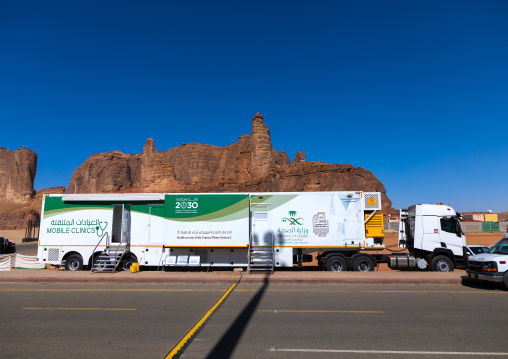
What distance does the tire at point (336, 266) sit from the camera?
596 inches

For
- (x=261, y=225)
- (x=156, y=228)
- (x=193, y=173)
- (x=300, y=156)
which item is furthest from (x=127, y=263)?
(x=193, y=173)

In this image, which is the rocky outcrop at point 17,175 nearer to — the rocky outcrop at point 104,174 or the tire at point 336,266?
the rocky outcrop at point 104,174

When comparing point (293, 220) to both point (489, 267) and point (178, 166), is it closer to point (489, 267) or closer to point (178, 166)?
point (489, 267)

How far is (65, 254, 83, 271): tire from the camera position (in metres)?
15.9

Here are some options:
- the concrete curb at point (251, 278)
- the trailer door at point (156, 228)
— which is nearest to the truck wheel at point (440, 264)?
the concrete curb at point (251, 278)

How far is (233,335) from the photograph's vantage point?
6.45 metres

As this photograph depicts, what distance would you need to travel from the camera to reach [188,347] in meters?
5.75

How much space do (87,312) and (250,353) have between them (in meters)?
4.84

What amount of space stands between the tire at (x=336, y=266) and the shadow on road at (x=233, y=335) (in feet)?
21.1

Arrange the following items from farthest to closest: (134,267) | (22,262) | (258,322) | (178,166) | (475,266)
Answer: (178,166) → (22,262) → (134,267) → (475,266) → (258,322)

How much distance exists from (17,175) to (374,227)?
14306 centimetres

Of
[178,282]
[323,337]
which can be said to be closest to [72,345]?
[323,337]

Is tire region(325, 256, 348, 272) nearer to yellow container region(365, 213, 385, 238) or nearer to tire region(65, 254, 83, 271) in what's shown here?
yellow container region(365, 213, 385, 238)

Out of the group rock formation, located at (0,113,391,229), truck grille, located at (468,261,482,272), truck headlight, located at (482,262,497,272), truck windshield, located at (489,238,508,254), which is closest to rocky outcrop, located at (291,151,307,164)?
rock formation, located at (0,113,391,229)
